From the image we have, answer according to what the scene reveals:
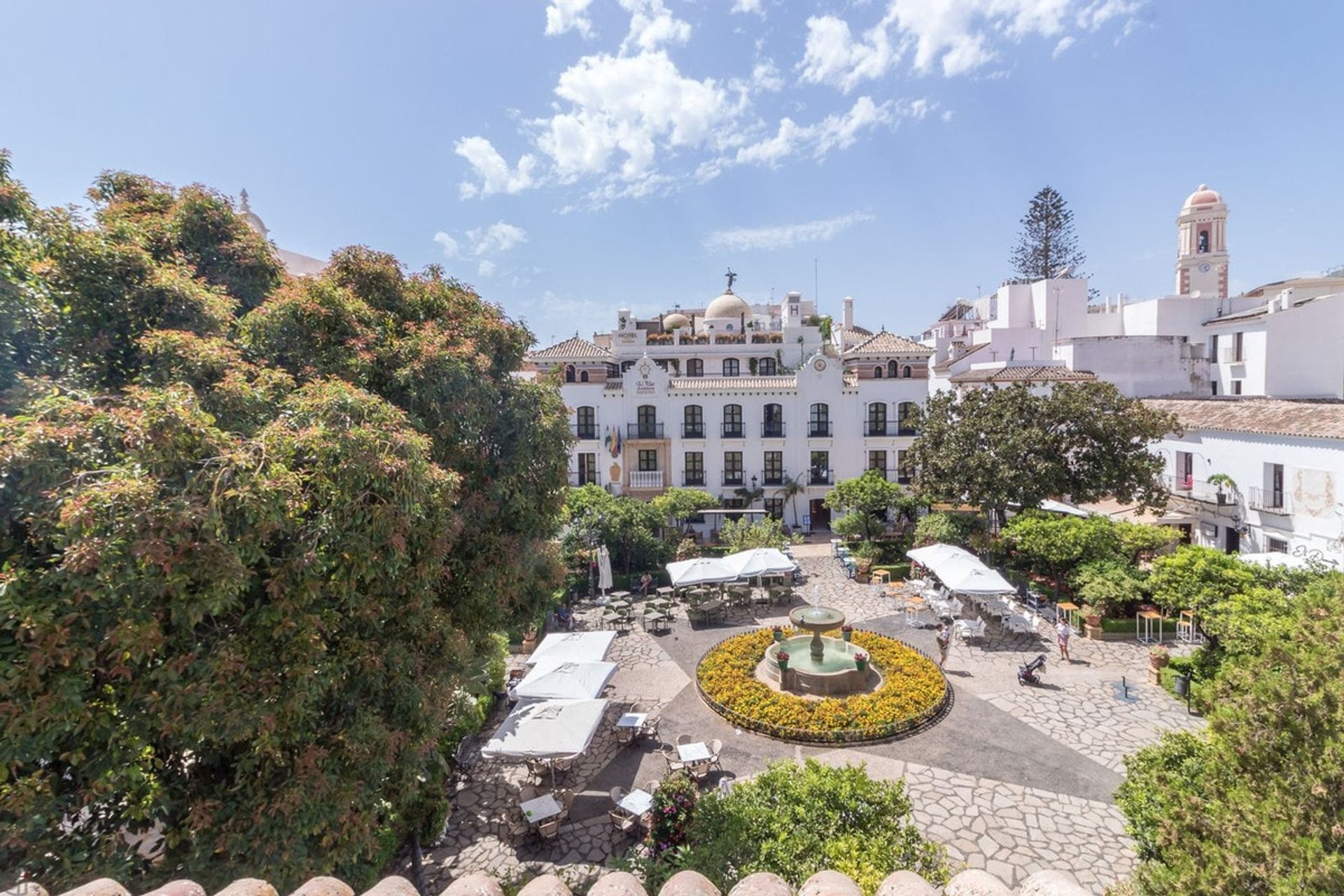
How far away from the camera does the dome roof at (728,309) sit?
4600 cm

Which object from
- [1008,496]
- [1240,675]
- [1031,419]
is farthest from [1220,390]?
[1240,675]

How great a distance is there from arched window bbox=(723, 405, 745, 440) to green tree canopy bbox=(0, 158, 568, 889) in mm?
23662

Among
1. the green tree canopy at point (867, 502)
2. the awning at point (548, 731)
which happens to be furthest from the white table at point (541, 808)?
the green tree canopy at point (867, 502)

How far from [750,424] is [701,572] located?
1269cm

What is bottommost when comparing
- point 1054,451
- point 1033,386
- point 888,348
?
point 1054,451

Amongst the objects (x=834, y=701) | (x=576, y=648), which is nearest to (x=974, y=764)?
(x=834, y=701)

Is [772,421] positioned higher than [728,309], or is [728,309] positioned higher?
[728,309]

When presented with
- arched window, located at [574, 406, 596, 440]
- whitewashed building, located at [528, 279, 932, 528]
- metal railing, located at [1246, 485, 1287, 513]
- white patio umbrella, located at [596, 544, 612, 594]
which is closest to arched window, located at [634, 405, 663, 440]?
whitewashed building, located at [528, 279, 932, 528]

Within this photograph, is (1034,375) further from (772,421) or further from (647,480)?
(647,480)

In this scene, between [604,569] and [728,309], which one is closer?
[604,569]

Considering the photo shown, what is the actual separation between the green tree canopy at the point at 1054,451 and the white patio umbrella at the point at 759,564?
7449 mm

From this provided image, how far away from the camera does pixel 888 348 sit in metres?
29.9

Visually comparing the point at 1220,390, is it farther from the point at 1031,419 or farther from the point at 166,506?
the point at 166,506

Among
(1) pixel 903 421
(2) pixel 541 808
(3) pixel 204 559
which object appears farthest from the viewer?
(1) pixel 903 421
